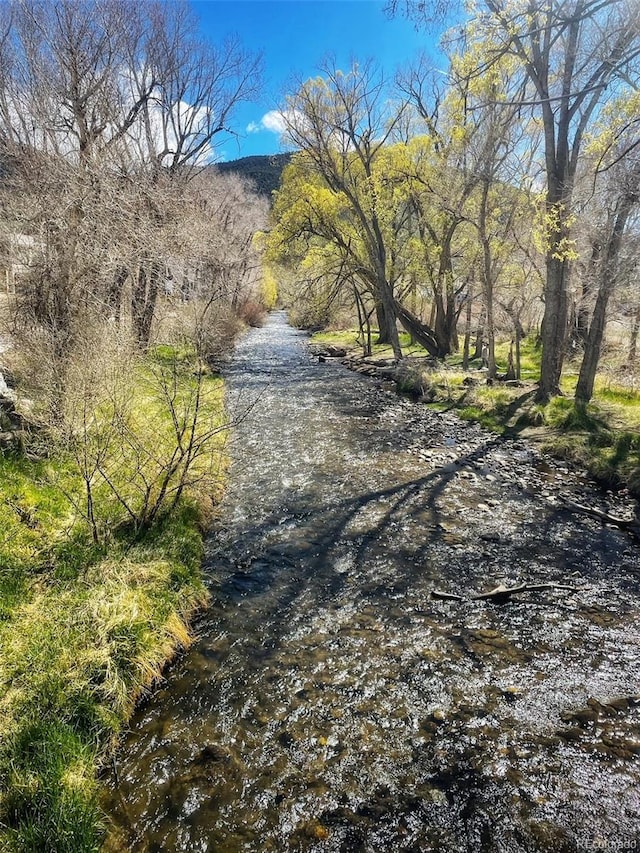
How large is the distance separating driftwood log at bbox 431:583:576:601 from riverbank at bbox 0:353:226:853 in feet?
10.6

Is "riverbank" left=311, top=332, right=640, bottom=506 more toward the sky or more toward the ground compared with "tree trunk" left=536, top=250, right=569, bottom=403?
more toward the ground

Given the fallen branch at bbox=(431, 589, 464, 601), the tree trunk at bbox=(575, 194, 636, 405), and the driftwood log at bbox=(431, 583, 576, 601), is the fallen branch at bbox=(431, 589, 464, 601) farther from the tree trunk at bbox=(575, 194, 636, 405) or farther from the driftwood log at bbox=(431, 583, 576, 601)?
the tree trunk at bbox=(575, 194, 636, 405)

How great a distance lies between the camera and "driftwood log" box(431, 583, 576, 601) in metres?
6.00

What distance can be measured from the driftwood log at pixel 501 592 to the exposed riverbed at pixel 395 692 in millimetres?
106

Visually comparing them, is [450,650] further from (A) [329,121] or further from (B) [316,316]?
(B) [316,316]

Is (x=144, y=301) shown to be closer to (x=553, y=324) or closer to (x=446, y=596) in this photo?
(x=553, y=324)

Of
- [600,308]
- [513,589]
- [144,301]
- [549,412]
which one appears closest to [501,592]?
[513,589]

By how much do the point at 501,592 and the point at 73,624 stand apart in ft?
17.3

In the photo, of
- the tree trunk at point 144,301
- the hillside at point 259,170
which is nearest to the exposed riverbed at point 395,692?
the tree trunk at point 144,301

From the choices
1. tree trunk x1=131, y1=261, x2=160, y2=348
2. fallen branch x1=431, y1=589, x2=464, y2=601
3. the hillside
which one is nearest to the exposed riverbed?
fallen branch x1=431, y1=589, x2=464, y2=601

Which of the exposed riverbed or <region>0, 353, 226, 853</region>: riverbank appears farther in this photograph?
the exposed riverbed

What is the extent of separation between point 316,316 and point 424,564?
75.8 ft

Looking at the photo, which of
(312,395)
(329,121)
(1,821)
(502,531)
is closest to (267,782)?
(1,821)

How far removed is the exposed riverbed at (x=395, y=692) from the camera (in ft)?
11.3
